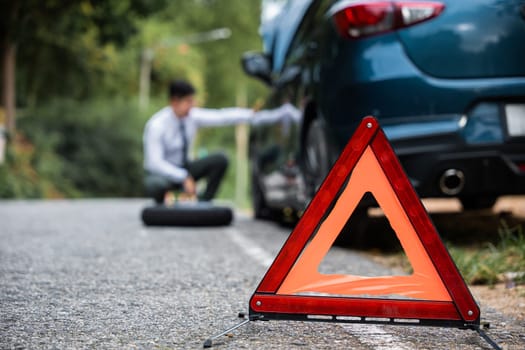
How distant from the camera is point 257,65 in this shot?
25.3 ft

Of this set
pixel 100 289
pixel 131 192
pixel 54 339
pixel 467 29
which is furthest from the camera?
pixel 131 192

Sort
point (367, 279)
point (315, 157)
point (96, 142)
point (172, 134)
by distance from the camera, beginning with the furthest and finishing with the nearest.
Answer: point (96, 142)
point (172, 134)
point (315, 157)
point (367, 279)

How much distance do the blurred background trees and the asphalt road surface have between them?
3.69 meters

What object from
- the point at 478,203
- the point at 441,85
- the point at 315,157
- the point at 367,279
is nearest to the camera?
the point at 367,279

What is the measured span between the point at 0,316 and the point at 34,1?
1513 centimetres

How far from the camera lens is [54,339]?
3.03 m

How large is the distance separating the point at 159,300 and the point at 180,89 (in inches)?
203

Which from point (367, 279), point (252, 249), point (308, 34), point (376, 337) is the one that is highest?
point (308, 34)

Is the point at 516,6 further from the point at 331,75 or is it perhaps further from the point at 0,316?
the point at 0,316

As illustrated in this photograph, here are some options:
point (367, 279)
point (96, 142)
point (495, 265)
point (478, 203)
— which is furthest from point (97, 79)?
point (367, 279)

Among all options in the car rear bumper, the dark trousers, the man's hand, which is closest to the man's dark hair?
the dark trousers

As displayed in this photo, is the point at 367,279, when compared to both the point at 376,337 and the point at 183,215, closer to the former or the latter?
the point at 376,337

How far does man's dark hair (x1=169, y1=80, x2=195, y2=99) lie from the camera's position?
8.74 m

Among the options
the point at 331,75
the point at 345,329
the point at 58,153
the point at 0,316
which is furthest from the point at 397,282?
the point at 58,153
